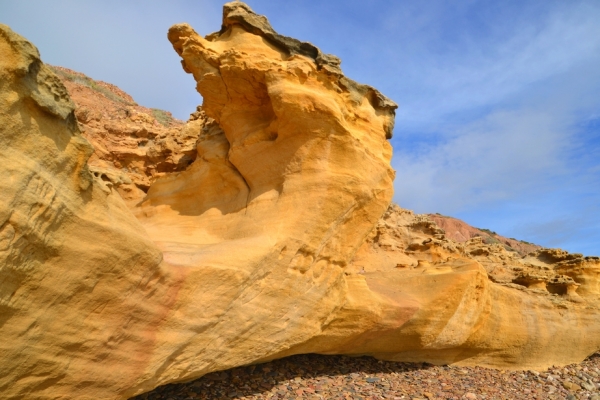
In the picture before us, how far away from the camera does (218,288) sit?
4.23 m

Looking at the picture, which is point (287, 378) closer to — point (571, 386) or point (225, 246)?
point (225, 246)

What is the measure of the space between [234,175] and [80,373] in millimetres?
3129

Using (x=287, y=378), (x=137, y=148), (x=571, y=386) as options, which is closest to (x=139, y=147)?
(x=137, y=148)

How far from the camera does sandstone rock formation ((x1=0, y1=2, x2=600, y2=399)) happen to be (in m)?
2.97

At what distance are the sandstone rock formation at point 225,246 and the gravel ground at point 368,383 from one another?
1.17 ft

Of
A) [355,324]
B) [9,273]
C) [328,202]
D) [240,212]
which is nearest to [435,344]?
[355,324]

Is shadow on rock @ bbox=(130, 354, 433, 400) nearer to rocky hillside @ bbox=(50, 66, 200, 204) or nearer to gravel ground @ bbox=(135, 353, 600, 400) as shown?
gravel ground @ bbox=(135, 353, 600, 400)

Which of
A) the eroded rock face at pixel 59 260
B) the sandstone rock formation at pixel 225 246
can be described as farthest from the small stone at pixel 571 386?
the eroded rock face at pixel 59 260

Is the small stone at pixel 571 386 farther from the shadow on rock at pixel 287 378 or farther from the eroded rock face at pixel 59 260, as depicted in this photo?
the eroded rock face at pixel 59 260

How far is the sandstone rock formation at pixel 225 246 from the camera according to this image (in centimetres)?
297

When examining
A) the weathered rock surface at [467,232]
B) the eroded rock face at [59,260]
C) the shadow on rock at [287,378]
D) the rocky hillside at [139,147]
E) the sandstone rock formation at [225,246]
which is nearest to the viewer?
the eroded rock face at [59,260]

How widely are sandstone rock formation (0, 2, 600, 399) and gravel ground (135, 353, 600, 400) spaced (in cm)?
36

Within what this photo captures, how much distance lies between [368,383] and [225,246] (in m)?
3.49

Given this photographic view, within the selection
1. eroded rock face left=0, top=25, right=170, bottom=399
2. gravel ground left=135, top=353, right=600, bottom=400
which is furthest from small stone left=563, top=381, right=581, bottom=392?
eroded rock face left=0, top=25, right=170, bottom=399
